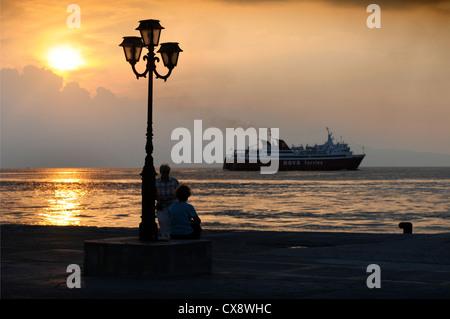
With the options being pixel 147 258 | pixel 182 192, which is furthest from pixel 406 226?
pixel 147 258

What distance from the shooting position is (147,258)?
10.9 metres

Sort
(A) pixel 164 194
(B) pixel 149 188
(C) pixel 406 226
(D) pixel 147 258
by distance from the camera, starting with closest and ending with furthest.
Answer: (D) pixel 147 258, (B) pixel 149 188, (A) pixel 164 194, (C) pixel 406 226

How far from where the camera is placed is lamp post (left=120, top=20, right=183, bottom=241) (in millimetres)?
11828

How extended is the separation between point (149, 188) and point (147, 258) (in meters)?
1.55

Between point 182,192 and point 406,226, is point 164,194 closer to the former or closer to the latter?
point 182,192

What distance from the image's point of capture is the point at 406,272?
39.7 feet

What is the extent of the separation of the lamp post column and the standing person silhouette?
49 centimetres

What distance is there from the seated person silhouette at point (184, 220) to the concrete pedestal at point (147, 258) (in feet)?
1.20

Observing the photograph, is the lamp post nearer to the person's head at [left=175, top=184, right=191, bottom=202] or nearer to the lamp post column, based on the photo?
the lamp post column

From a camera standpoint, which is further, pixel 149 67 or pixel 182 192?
pixel 149 67

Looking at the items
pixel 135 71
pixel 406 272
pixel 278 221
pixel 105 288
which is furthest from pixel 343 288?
pixel 278 221

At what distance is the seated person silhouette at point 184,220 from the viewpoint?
1182 centimetres

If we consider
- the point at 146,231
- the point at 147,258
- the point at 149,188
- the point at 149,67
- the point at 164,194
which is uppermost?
the point at 149,67
